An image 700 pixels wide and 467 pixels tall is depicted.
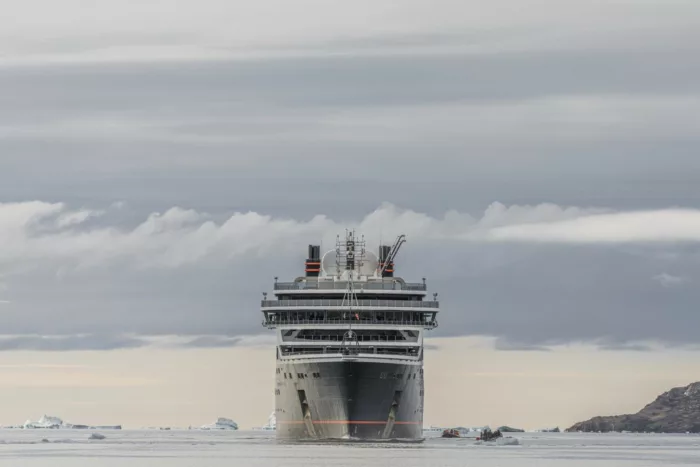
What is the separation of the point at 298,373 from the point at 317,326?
223 inches

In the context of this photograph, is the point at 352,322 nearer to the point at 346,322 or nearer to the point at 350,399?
the point at 346,322

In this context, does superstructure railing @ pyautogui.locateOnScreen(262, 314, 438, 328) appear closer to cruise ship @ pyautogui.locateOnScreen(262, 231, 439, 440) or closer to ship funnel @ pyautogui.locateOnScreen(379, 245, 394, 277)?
cruise ship @ pyautogui.locateOnScreen(262, 231, 439, 440)

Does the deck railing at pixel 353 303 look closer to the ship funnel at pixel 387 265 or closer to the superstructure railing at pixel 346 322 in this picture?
the superstructure railing at pixel 346 322

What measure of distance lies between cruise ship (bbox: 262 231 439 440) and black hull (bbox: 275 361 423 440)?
0.11 metres

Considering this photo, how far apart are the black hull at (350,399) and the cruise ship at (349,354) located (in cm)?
11

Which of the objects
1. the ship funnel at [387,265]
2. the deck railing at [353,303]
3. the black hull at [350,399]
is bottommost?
the black hull at [350,399]

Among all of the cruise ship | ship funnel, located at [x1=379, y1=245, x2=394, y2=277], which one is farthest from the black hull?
ship funnel, located at [x1=379, y1=245, x2=394, y2=277]

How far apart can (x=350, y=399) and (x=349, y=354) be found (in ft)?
17.2

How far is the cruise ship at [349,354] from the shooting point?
17012 centimetres

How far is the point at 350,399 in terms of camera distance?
553ft

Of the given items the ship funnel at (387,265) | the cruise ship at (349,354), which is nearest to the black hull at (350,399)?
the cruise ship at (349,354)

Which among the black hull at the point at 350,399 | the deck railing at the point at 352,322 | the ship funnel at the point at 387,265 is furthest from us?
the ship funnel at the point at 387,265

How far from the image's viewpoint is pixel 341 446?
165 meters

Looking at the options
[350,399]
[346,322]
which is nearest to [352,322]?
[346,322]
